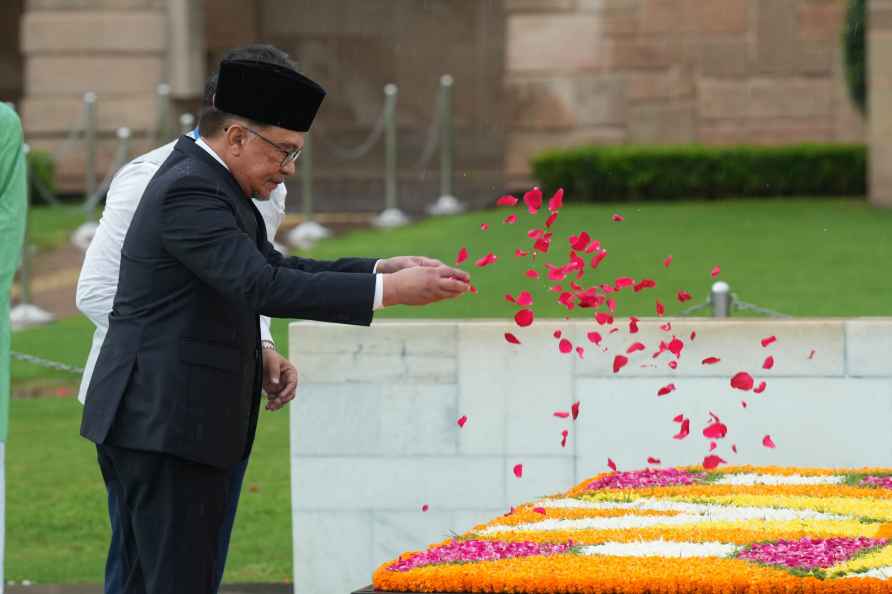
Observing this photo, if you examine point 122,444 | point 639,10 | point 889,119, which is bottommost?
point 122,444

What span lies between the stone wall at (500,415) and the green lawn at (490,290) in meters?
0.79

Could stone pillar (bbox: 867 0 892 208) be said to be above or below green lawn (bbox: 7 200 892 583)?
above

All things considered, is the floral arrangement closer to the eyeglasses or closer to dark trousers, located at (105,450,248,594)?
dark trousers, located at (105,450,248,594)

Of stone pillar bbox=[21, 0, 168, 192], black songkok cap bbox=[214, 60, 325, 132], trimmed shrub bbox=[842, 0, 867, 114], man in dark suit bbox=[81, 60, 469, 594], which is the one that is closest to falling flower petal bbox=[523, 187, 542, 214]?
man in dark suit bbox=[81, 60, 469, 594]

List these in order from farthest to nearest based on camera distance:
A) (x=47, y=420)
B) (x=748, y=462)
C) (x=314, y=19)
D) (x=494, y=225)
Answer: (x=314, y=19), (x=494, y=225), (x=47, y=420), (x=748, y=462)

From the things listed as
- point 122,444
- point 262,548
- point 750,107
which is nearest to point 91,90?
point 750,107

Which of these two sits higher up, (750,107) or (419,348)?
(750,107)

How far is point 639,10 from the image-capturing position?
19.0m

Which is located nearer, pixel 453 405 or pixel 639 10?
pixel 453 405

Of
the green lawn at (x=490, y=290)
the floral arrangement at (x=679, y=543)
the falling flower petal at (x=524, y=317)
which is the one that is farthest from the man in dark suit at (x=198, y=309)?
the green lawn at (x=490, y=290)

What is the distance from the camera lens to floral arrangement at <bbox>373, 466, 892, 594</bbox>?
3934mm

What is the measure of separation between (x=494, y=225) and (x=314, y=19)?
9.64 m

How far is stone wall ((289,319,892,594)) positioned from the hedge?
10885mm

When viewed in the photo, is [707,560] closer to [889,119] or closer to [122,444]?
[122,444]
